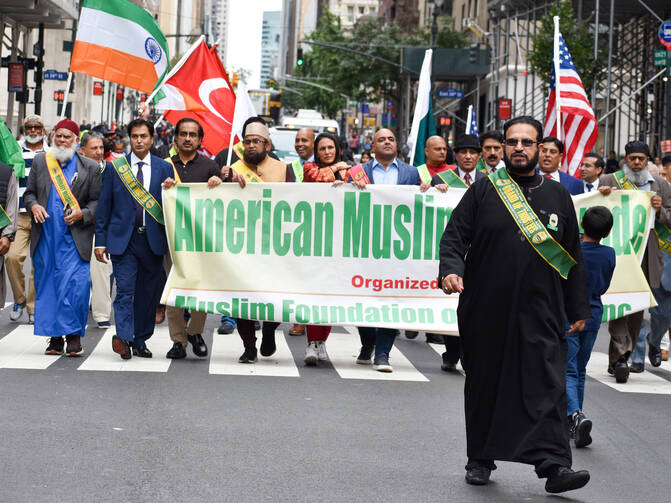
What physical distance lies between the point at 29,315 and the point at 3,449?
610cm

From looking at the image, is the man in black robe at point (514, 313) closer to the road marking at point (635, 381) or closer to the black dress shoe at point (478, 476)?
the black dress shoe at point (478, 476)

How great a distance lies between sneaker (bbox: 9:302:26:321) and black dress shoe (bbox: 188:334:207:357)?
9.24 feet

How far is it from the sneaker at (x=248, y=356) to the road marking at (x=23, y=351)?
1.57 m

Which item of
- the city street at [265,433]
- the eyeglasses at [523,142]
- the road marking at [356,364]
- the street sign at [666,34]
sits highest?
the street sign at [666,34]

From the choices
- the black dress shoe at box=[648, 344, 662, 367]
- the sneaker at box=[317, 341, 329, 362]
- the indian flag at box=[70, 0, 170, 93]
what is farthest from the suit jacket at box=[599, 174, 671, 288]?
the indian flag at box=[70, 0, 170, 93]

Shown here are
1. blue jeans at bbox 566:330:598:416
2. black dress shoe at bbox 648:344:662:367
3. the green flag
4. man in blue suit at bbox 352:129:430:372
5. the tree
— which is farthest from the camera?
the tree

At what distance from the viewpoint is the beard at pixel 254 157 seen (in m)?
10.9

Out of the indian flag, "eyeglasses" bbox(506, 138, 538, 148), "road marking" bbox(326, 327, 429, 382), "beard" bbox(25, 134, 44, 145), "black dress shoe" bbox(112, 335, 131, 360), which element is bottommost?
"road marking" bbox(326, 327, 429, 382)

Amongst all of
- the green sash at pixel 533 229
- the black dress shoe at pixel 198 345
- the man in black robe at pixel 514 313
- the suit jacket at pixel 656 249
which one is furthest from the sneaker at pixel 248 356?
the green sash at pixel 533 229

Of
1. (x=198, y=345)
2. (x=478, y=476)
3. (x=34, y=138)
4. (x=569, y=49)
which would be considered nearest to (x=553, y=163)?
(x=198, y=345)

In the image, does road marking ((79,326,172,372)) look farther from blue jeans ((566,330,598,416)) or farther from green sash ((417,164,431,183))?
blue jeans ((566,330,598,416))

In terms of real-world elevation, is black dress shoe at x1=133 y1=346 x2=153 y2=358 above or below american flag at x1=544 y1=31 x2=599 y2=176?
below

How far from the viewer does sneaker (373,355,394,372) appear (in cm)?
1034

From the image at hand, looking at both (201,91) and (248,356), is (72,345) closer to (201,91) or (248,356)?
(248,356)
